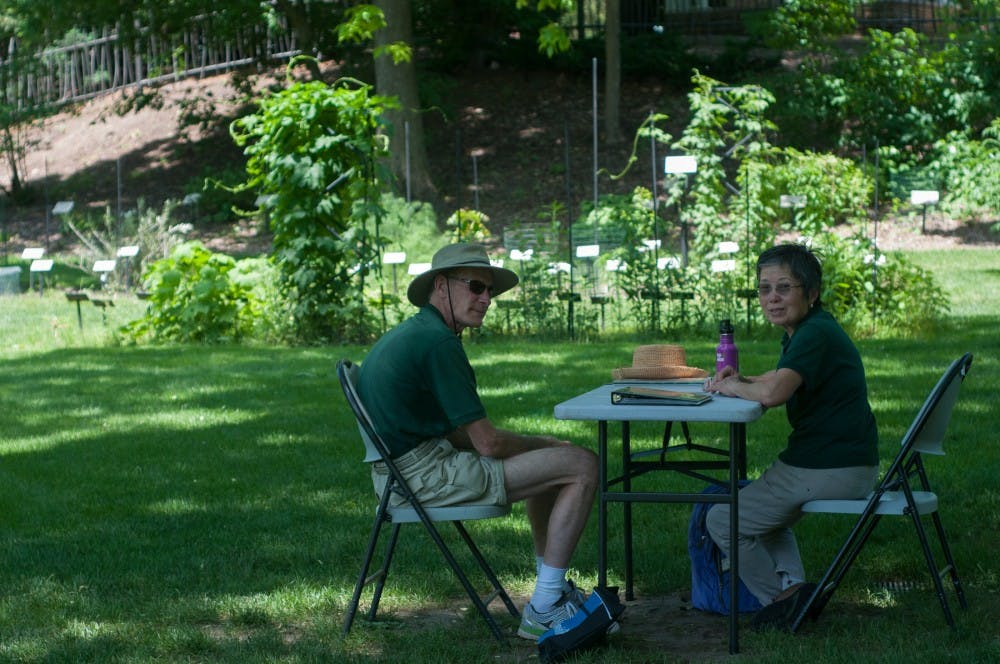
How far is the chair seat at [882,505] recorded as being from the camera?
15.7 ft

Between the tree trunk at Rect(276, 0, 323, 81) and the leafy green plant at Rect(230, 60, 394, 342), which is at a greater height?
the tree trunk at Rect(276, 0, 323, 81)

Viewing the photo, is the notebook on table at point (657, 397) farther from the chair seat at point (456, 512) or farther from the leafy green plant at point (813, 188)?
the leafy green plant at point (813, 188)

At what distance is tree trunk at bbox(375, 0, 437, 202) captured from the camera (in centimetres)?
2091

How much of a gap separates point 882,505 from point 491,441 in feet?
4.52

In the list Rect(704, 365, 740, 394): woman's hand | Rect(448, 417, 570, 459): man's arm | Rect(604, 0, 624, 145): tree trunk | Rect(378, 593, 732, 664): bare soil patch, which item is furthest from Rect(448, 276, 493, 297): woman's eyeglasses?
Rect(604, 0, 624, 145): tree trunk

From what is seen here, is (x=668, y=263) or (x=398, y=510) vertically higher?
(x=668, y=263)

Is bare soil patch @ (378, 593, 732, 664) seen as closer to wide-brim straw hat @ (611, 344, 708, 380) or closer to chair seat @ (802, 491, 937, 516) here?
chair seat @ (802, 491, 937, 516)

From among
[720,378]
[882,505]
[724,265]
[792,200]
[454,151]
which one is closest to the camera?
[882,505]

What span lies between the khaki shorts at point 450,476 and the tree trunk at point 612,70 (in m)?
19.7

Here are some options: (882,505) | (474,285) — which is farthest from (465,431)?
(882,505)

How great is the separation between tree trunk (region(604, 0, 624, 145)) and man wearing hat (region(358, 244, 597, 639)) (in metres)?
19.5

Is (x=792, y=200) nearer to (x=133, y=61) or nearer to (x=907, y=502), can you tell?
(x=907, y=502)

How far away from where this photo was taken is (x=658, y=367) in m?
5.52

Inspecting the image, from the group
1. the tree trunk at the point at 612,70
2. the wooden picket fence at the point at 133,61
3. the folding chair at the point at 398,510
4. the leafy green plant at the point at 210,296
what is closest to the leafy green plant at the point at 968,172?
the tree trunk at the point at 612,70
